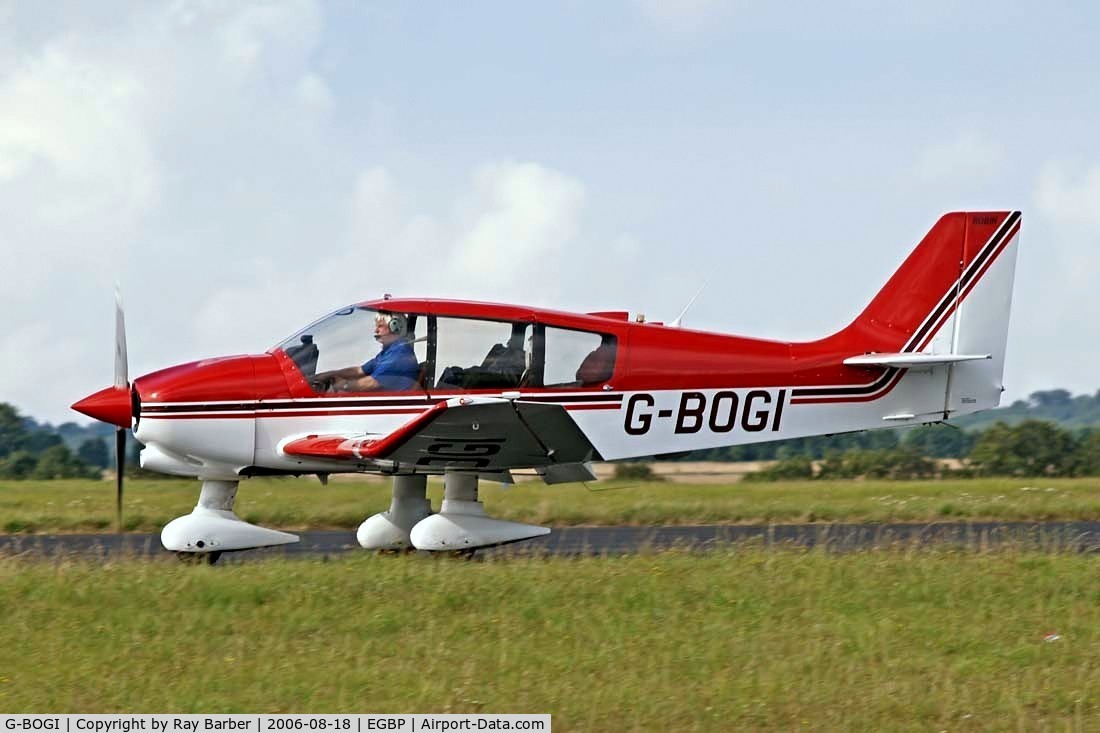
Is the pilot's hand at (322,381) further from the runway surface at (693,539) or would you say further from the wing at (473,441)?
the runway surface at (693,539)

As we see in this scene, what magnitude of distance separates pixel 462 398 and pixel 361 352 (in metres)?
1.21

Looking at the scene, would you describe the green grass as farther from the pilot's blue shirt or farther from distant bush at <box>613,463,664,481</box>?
distant bush at <box>613,463,664,481</box>

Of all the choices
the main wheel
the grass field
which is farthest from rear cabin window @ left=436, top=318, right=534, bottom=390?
the grass field

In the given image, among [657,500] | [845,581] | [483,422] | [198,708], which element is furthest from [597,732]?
[657,500]

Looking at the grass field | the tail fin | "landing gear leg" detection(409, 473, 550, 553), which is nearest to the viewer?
"landing gear leg" detection(409, 473, 550, 553)

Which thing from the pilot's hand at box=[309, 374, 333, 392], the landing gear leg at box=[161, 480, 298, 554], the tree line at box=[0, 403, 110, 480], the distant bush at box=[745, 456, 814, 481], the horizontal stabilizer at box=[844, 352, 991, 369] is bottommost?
the tree line at box=[0, 403, 110, 480]

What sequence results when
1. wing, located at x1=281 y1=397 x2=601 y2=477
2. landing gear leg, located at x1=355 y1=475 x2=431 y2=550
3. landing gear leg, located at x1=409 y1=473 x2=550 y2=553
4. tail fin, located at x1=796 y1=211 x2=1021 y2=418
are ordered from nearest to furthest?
1. wing, located at x1=281 y1=397 x2=601 y2=477
2. landing gear leg, located at x1=409 y1=473 x2=550 y2=553
3. landing gear leg, located at x1=355 y1=475 x2=431 y2=550
4. tail fin, located at x1=796 y1=211 x2=1021 y2=418

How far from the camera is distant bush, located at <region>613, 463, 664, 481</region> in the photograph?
18.6 meters

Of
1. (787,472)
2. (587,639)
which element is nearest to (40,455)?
(787,472)

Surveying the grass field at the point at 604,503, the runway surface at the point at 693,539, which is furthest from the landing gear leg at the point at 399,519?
the grass field at the point at 604,503

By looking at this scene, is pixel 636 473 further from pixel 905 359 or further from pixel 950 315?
pixel 905 359

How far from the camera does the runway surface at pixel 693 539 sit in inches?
433

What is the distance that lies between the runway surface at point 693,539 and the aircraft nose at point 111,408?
1.06 meters

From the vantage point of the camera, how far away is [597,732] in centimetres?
551
